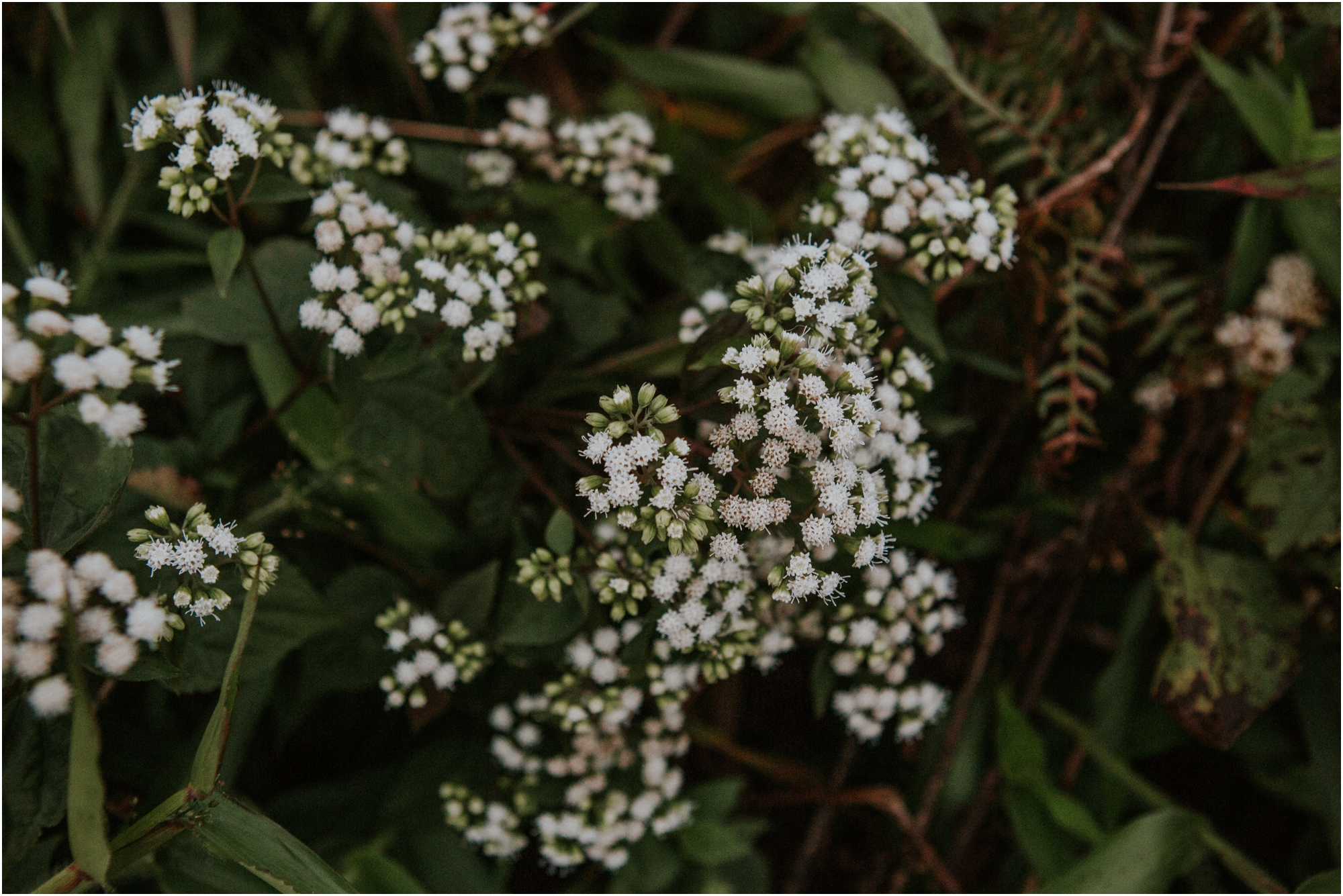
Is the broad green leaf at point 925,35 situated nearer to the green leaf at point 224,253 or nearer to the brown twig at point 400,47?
the brown twig at point 400,47

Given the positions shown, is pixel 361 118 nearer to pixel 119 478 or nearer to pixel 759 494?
pixel 119 478

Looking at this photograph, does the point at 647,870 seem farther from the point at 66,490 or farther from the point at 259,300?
the point at 259,300

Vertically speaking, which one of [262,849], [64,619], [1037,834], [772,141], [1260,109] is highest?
[1260,109]

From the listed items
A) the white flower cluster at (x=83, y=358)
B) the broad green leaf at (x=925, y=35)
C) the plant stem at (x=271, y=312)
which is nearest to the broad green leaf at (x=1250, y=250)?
the broad green leaf at (x=925, y=35)

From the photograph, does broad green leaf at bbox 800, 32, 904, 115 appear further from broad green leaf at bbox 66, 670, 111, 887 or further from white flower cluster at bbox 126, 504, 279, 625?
broad green leaf at bbox 66, 670, 111, 887

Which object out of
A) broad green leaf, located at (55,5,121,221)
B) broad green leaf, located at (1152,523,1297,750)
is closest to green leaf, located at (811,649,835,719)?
broad green leaf, located at (1152,523,1297,750)

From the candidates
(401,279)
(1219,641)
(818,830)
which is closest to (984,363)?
(1219,641)
